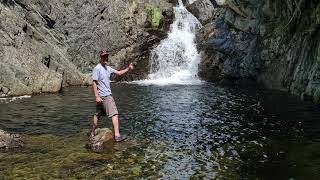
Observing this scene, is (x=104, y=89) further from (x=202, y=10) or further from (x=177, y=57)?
(x=202, y=10)

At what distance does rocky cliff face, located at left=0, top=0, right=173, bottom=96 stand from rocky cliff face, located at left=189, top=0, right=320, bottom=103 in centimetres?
687

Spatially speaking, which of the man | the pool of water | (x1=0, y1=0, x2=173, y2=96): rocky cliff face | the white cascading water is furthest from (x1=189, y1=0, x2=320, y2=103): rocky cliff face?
the man

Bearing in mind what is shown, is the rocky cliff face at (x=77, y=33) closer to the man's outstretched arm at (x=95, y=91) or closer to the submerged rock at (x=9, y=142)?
the submerged rock at (x=9, y=142)

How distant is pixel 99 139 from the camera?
1557 centimetres

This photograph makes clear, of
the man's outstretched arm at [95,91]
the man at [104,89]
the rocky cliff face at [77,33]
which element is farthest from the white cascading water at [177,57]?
the man's outstretched arm at [95,91]

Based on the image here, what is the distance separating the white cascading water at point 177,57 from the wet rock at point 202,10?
6.45ft

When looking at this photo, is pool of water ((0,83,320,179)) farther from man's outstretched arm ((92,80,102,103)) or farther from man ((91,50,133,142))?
man's outstretched arm ((92,80,102,103))

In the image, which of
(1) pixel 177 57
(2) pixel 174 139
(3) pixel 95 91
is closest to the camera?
(3) pixel 95 91

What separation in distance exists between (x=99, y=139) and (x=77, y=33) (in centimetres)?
3695

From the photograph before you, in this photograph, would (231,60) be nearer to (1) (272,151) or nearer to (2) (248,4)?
(2) (248,4)

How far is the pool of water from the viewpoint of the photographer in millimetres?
12805

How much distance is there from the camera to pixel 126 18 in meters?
52.8

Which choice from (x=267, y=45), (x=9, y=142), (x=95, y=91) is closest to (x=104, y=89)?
(x=95, y=91)

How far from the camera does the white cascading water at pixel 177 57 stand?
4766cm
